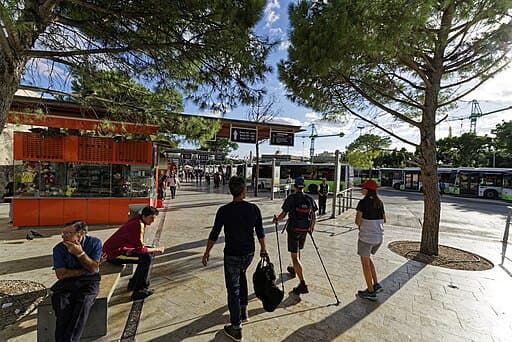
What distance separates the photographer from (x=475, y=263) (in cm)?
538

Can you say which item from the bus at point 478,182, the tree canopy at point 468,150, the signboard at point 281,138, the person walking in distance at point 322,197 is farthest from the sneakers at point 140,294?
the tree canopy at point 468,150

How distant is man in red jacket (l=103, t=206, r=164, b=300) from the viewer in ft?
10.7

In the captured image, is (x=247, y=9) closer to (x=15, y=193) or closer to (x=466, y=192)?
(x=15, y=193)

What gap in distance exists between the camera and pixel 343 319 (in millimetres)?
3111

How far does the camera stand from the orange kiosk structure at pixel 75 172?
704 centimetres

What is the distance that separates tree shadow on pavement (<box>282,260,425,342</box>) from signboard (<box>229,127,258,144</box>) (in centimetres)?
841

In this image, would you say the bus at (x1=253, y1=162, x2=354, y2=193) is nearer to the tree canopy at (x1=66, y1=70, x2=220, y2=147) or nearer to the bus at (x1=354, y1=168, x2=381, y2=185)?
the bus at (x1=354, y1=168, x2=381, y2=185)

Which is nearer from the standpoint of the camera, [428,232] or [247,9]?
[247,9]

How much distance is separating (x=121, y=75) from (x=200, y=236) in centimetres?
430

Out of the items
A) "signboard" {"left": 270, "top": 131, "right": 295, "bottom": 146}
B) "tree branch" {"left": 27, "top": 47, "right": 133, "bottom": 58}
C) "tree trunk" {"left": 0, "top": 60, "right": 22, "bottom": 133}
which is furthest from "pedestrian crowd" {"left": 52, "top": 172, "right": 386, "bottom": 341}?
"signboard" {"left": 270, "top": 131, "right": 295, "bottom": 146}

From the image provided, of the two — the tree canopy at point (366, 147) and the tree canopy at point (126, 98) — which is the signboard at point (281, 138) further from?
the tree canopy at point (126, 98)

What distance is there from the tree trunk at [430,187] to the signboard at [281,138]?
23.6 ft

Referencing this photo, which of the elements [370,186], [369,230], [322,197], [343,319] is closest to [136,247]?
[343,319]

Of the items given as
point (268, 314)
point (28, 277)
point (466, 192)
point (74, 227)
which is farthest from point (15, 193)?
point (466, 192)
